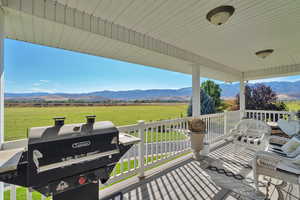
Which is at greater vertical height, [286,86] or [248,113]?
[286,86]

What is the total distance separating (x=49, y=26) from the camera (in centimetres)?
199

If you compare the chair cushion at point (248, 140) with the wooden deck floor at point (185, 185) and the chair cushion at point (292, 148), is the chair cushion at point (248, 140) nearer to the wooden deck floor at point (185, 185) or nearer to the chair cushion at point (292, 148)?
the wooden deck floor at point (185, 185)

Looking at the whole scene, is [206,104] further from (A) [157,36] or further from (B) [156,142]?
(A) [157,36]

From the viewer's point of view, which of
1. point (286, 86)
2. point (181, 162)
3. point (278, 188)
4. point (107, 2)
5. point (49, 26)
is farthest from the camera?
point (286, 86)

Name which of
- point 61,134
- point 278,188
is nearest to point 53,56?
point 61,134

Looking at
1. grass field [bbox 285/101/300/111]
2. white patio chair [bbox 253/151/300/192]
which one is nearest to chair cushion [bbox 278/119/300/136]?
white patio chair [bbox 253/151/300/192]

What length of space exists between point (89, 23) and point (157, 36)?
1.30 metres

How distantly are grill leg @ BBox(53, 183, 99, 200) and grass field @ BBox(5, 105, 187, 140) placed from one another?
67 centimetres

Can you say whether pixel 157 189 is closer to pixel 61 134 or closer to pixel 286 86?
pixel 61 134

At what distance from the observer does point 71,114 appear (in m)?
2.93

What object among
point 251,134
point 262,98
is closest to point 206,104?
point 262,98

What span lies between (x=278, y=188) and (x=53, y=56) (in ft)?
24.6

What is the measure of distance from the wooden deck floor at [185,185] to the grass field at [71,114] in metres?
1.19

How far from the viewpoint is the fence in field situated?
2.36m
